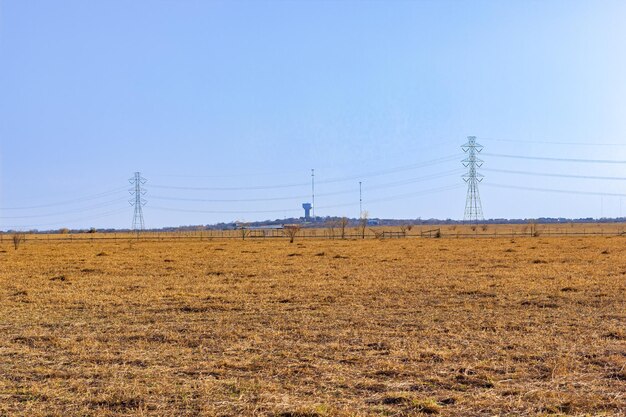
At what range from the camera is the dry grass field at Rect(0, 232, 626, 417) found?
297 inches

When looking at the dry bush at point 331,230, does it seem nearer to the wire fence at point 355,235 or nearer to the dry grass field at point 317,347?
the wire fence at point 355,235

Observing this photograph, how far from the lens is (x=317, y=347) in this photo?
10805 millimetres

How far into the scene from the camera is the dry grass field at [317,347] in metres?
7.54

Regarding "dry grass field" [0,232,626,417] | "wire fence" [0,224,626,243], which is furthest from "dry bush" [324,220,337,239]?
"dry grass field" [0,232,626,417]

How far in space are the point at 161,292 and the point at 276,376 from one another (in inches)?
446

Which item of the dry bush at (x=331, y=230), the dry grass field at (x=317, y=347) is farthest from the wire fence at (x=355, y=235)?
the dry grass field at (x=317, y=347)

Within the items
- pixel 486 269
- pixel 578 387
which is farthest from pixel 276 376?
pixel 486 269

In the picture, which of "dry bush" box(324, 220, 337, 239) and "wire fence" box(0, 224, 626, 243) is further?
"dry bush" box(324, 220, 337, 239)

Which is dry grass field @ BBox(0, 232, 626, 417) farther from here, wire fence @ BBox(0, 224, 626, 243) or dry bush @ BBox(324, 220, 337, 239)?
dry bush @ BBox(324, 220, 337, 239)

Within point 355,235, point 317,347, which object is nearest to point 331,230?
point 355,235

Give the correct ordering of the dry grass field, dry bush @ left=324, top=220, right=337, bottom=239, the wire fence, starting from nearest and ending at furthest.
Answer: the dry grass field < the wire fence < dry bush @ left=324, top=220, right=337, bottom=239

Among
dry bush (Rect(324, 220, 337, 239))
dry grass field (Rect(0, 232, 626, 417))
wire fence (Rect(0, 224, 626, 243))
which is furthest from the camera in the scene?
dry bush (Rect(324, 220, 337, 239))

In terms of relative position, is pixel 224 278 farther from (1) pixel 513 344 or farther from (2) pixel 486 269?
(1) pixel 513 344

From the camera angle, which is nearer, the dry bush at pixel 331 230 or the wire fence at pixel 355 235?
the wire fence at pixel 355 235
